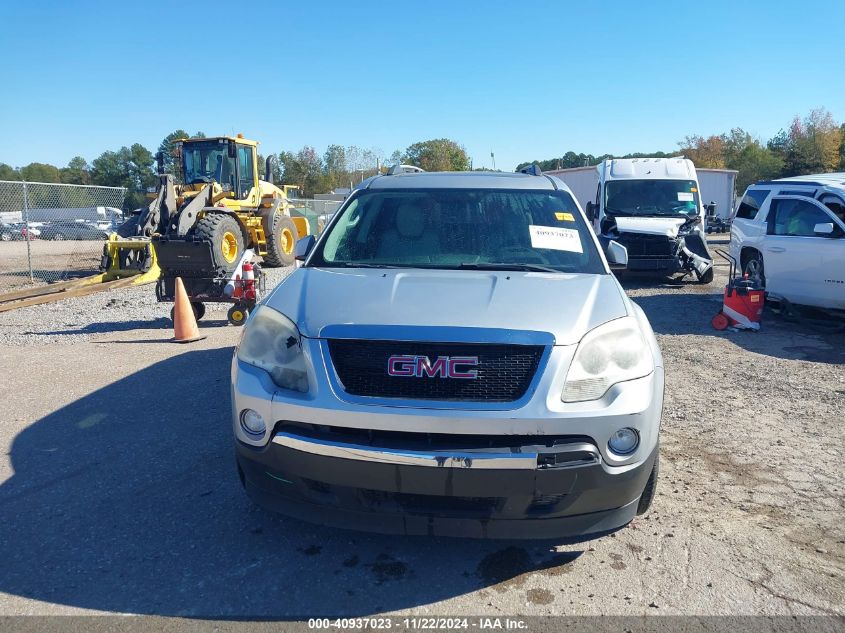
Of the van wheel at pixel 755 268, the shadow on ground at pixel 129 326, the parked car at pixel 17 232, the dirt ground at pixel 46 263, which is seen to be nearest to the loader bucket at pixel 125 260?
the dirt ground at pixel 46 263

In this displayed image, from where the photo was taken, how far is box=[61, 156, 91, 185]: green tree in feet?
272

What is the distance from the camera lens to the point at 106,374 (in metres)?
6.59

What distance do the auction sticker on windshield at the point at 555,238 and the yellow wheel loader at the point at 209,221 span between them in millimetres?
6677

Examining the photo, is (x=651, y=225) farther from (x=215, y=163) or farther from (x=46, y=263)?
(x=46, y=263)

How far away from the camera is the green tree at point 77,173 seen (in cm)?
8288

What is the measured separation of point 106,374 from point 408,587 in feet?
16.0

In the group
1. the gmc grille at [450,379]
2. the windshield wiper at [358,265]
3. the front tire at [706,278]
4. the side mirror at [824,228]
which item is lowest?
the front tire at [706,278]

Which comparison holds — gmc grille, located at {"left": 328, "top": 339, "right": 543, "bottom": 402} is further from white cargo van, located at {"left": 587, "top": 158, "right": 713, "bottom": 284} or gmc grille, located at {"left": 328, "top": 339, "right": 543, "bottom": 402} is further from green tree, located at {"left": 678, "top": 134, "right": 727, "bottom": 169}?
green tree, located at {"left": 678, "top": 134, "right": 727, "bottom": 169}

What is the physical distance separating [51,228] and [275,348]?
33729 millimetres

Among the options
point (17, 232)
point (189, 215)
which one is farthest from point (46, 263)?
point (17, 232)

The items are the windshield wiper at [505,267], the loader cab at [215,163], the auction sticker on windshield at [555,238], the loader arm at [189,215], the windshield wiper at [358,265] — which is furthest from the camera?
the loader cab at [215,163]

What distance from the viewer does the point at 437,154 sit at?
77.0 meters

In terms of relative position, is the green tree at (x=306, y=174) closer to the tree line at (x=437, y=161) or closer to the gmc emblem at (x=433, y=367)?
the tree line at (x=437, y=161)

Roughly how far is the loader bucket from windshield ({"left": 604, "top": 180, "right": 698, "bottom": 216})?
10086mm
